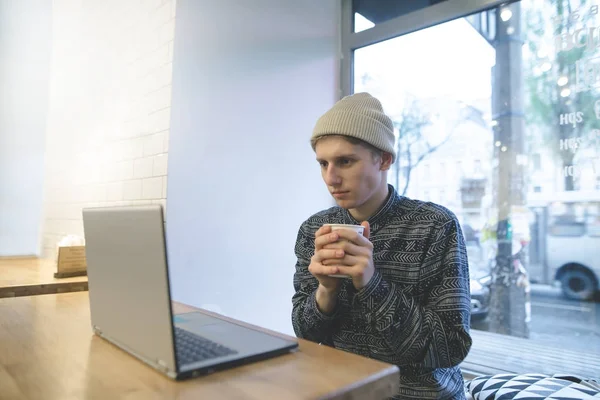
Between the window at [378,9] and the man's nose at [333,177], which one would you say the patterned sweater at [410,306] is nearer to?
the man's nose at [333,177]

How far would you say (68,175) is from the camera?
9.05ft

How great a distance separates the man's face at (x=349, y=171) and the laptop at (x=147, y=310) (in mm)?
418

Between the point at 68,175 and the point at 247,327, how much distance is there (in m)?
2.31

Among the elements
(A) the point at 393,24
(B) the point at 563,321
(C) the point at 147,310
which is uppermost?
(A) the point at 393,24

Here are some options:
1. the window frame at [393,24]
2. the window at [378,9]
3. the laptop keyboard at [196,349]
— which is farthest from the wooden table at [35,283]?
the window at [378,9]

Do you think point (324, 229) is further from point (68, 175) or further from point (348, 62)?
point (68, 175)

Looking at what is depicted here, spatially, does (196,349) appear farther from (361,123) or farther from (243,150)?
(243,150)

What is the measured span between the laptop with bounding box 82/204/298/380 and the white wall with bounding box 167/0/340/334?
937 mm

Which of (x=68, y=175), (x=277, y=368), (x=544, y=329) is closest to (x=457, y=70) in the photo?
(x=544, y=329)

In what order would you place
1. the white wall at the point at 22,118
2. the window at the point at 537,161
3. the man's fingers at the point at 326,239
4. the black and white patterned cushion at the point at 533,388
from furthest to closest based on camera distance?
the white wall at the point at 22,118 → the window at the point at 537,161 → the black and white patterned cushion at the point at 533,388 → the man's fingers at the point at 326,239

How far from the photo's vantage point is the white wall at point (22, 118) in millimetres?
2797

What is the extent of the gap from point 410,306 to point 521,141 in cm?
119

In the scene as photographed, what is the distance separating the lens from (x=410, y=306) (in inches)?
38.1

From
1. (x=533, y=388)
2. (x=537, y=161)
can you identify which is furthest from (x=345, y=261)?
(x=537, y=161)
